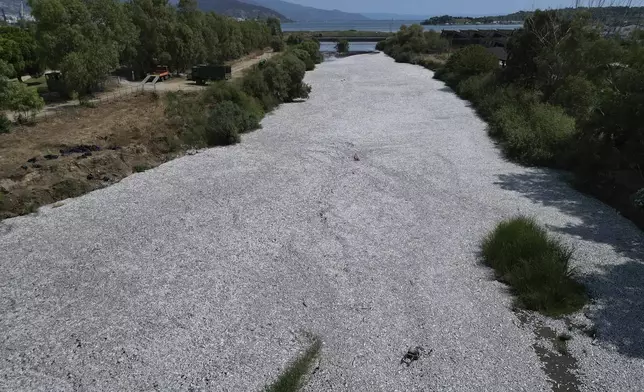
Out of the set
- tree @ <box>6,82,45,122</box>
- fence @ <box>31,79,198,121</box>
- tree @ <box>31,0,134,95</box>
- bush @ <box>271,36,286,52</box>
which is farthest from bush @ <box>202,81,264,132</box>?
bush @ <box>271,36,286,52</box>

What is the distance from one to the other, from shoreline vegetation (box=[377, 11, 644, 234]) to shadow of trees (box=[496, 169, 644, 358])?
869 mm

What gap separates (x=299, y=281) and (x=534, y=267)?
6077 millimetres

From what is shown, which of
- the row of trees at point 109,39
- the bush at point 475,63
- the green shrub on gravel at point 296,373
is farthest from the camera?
the bush at point 475,63

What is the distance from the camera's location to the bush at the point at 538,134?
2177cm

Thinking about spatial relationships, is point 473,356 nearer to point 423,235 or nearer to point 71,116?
point 423,235

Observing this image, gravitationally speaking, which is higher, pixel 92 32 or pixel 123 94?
pixel 92 32

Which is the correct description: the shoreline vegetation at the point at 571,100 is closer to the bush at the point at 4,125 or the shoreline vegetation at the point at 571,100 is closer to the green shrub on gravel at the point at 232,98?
the green shrub on gravel at the point at 232,98

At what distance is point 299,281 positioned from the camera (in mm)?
12438

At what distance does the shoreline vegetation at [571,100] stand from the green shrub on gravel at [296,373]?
32.0 feet

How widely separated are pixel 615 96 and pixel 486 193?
5570 millimetres

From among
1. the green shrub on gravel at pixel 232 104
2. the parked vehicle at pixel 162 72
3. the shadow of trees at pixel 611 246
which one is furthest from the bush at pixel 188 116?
the shadow of trees at pixel 611 246

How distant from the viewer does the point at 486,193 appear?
18375 millimetres

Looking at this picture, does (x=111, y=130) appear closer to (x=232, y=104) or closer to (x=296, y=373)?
(x=232, y=104)

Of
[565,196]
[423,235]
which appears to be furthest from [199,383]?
[565,196]
